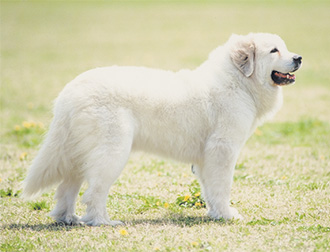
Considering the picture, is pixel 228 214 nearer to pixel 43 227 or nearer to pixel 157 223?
pixel 157 223

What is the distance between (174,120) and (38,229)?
1748 millimetres

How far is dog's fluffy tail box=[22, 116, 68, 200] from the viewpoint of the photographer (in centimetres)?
511

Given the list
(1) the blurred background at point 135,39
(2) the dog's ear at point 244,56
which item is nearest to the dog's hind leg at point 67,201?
(2) the dog's ear at point 244,56

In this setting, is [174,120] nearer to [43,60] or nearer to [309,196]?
[309,196]

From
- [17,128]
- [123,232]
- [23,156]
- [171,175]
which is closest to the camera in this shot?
[123,232]

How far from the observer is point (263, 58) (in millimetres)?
5730

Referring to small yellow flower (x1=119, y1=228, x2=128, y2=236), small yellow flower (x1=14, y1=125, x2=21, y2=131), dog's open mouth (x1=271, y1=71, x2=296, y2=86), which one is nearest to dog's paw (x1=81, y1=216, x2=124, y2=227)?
small yellow flower (x1=119, y1=228, x2=128, y2=236)

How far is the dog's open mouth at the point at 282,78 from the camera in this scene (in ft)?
18.8

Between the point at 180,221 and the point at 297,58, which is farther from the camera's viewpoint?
the point at 297,58

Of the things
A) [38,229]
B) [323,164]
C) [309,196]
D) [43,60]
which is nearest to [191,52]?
[43,60]

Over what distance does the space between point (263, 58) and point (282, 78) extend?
309 millimetres

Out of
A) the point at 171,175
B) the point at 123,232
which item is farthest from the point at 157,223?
the point at 171,175

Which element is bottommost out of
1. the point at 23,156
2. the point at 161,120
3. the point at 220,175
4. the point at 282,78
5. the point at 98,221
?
the point at 23,156

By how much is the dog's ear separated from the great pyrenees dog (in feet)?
0.04
